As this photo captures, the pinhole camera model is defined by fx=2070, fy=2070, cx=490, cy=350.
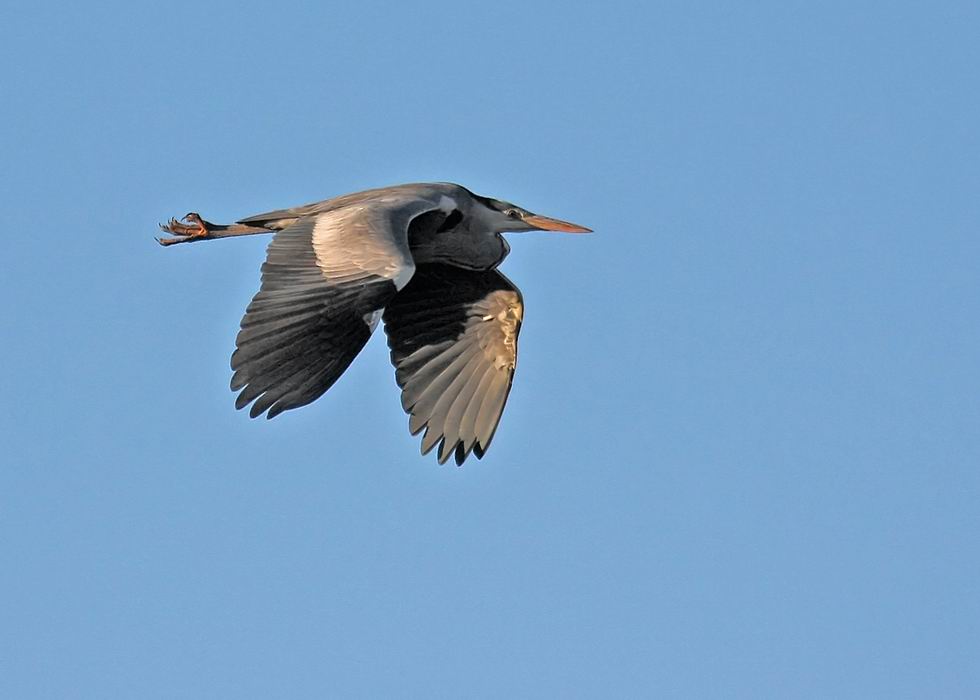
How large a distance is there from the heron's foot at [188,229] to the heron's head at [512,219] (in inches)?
86.0

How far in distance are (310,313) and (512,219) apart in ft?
11.1

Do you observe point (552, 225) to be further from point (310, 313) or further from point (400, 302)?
point (310, 313)

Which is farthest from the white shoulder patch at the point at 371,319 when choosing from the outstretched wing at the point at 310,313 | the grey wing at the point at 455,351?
the grey wing at the point at 455,351

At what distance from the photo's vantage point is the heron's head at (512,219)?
16688mm

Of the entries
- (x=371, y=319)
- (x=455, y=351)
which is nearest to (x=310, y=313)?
(x=371, y=319)

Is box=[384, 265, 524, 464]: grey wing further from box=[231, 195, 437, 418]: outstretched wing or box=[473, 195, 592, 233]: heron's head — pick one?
box=[231, 195, 437, 418]: outstretched wing

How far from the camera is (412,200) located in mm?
15664

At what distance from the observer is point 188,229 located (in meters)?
16.4

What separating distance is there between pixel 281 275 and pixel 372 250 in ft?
2.30

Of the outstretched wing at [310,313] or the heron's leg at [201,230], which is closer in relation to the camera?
the outstretched wing at [310,313]

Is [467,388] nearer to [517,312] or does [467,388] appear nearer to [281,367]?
[517,312]

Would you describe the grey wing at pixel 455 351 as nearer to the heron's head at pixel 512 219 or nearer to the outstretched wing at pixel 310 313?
the heron's head at pixel 512 219

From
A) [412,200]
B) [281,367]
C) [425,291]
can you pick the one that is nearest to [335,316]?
[281,367]

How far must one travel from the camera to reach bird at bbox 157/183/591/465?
13820mm
